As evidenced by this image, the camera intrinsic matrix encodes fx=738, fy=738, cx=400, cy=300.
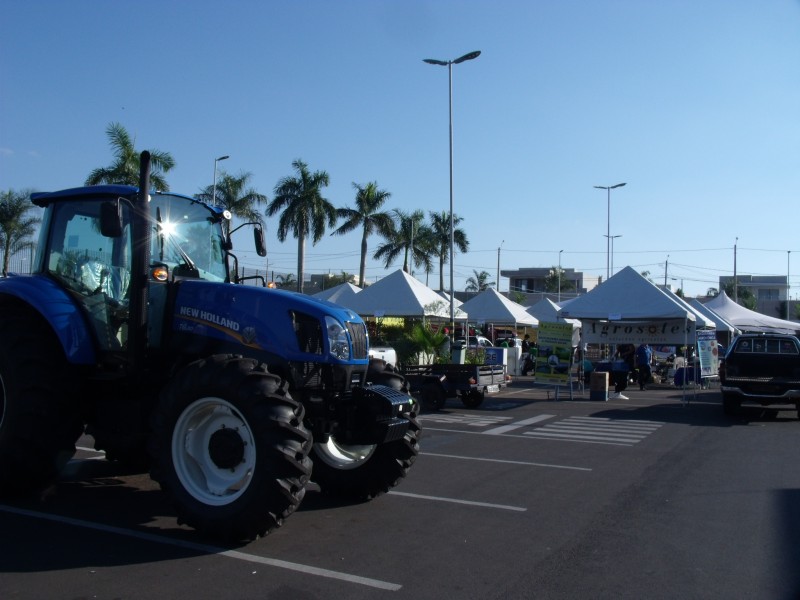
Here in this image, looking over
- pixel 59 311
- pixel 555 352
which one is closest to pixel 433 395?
pixel 555 352

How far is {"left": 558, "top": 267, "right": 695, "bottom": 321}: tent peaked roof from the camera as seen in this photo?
21.0 m

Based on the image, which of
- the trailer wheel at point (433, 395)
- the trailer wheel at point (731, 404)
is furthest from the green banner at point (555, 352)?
the trailer wheel at point (433, 395)

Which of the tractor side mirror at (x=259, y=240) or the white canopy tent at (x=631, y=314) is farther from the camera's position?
the white canopy tent at (x=631, y=314)

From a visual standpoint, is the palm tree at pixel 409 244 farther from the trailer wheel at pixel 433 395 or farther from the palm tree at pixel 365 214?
the trailer wheel at pixel 433 395

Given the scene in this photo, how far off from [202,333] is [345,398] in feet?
4.70

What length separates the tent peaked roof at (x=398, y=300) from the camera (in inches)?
997

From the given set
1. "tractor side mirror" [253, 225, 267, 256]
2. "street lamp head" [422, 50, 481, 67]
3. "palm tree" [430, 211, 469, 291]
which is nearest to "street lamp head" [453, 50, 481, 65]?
"street lamp head" [422, 50, 481, 67]

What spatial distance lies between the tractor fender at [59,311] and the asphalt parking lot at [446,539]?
1470 millimetres

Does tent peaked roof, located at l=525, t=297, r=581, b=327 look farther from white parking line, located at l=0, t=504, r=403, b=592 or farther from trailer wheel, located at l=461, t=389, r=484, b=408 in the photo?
white parking line, located at l=0, t=504, r=403, b=592

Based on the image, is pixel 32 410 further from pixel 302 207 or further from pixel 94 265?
pixel 302 207

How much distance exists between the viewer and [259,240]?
8.27 metres

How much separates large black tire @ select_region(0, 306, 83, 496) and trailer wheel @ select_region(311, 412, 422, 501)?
2.38 metres

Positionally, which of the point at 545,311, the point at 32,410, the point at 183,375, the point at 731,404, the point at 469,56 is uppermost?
the point at 469,56

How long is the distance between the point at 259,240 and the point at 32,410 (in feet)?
9.49
